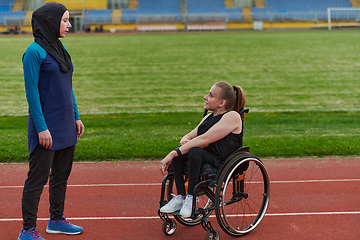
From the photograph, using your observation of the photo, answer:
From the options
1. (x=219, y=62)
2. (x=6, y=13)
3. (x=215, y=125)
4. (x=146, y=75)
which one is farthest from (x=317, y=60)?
(x=6, y=13)

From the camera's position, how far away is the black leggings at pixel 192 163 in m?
3.33

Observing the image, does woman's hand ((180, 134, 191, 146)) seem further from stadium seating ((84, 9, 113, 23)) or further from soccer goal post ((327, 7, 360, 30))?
stadium seating ((84, 9, 113, 23))

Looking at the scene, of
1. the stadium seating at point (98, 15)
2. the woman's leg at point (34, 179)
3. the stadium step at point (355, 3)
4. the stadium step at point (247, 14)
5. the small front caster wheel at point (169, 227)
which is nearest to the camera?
the woman's leg at point (34, 179)

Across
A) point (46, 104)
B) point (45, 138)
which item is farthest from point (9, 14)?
point (45, 138)

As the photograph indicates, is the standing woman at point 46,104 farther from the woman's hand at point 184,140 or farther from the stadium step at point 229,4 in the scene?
the stadium step at point 229,4

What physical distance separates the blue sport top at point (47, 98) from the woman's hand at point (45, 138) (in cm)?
3

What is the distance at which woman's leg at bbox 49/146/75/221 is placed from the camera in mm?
3486

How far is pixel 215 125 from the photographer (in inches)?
138

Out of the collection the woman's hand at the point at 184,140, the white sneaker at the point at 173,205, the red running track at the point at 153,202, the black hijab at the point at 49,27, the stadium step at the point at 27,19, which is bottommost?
the red running track at the point at 153,202

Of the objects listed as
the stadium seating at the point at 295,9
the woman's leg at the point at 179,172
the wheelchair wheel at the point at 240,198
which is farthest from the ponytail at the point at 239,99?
the stadium seating at the point at 295,9

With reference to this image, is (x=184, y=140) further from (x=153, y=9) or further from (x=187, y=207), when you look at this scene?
(x=153, y=9)

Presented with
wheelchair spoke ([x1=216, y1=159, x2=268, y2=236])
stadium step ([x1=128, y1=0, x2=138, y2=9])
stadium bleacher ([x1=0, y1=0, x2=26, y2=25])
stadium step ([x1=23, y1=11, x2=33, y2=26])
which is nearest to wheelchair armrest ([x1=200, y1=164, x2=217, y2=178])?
wheelchair spoke ([x1=216, y1=159, x2=268, y2=236])

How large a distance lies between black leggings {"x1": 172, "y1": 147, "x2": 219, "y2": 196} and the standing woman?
939 mm

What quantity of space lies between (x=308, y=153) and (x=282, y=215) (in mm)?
2544
